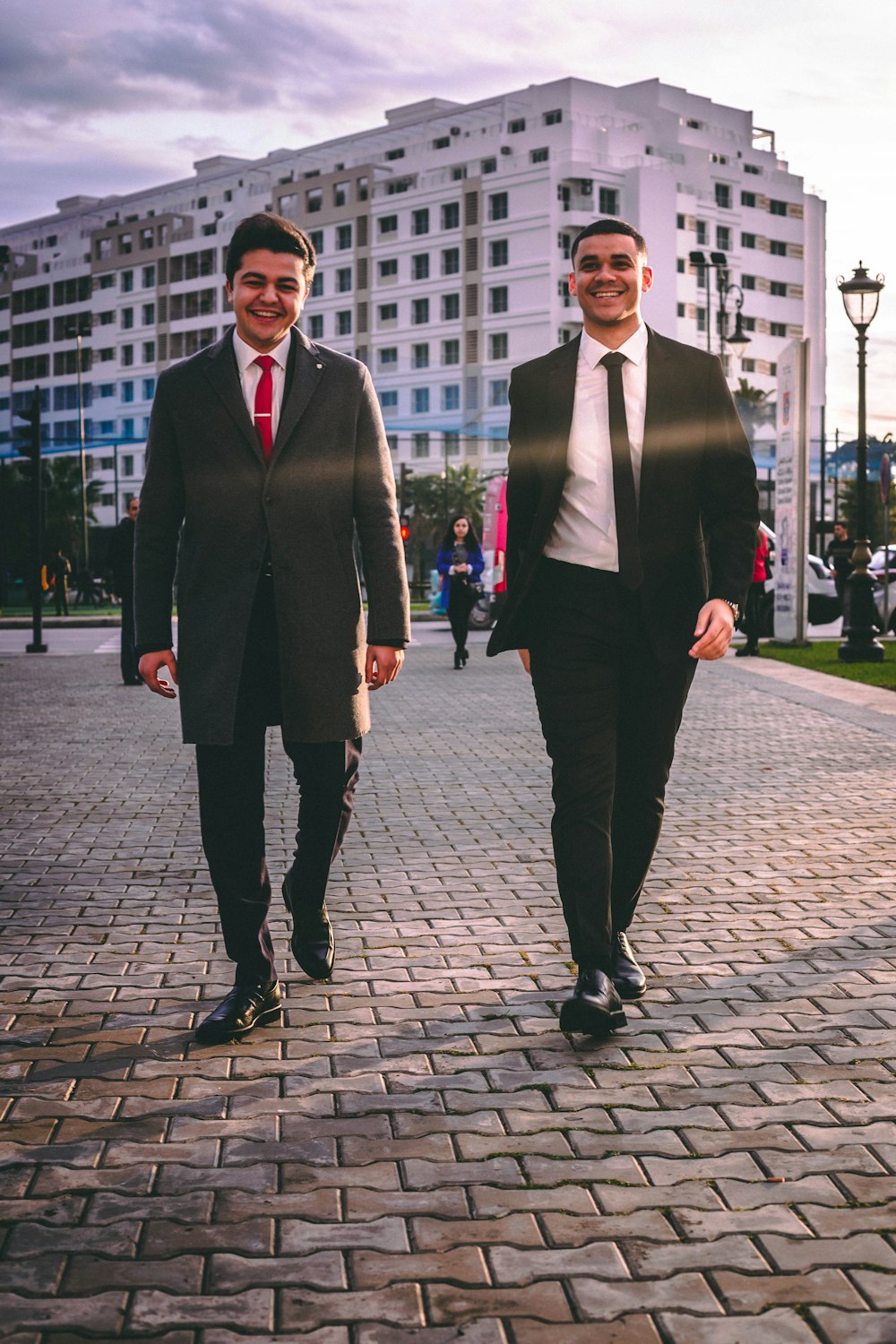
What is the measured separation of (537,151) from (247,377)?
8064 centimetres

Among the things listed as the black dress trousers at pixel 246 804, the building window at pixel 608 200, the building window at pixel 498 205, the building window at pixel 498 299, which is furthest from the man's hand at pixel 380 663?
the building window at pixel 608 200

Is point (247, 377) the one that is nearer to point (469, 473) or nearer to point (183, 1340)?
point (183, 1340)

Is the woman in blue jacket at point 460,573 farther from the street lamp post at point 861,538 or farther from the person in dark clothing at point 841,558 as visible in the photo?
the person in dark clothing at point 841,558

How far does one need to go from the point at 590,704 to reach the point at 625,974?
846 millimetres

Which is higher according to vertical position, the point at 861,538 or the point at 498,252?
the point at 498,252

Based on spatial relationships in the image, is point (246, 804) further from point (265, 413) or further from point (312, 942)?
point (265, 413)

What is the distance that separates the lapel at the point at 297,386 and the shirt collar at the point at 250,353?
18mm

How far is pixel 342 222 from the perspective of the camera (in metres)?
89.9

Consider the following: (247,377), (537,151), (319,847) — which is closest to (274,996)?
(319,847)

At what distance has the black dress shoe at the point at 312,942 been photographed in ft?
15.6

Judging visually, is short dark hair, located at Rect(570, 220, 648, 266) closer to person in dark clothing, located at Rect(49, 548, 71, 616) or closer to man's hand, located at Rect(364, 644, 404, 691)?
man's hand, located at Rect(364, 644, 404, 691)

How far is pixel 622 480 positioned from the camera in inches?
168

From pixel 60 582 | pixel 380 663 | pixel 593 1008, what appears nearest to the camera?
pixel 593 1008

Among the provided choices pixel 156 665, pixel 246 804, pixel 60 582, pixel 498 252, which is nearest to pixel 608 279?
pixel 156 665
